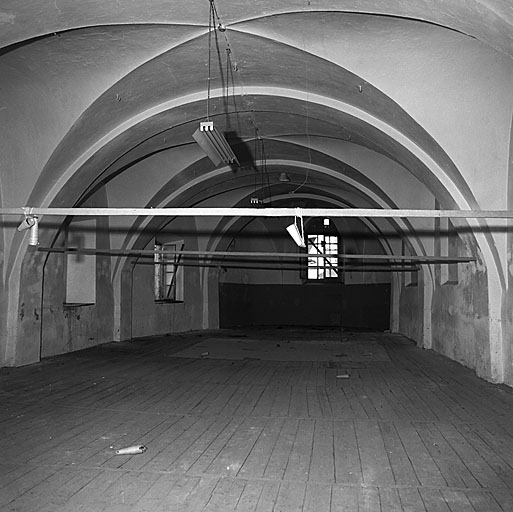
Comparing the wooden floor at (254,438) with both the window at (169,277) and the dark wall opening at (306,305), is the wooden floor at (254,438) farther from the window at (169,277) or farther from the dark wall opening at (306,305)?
the dark wall opening at (306,305)

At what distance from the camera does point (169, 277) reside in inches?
701

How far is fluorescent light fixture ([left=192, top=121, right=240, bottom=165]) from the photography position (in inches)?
249

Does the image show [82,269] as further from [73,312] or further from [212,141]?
[212,141]

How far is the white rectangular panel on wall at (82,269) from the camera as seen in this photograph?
13.2 metres

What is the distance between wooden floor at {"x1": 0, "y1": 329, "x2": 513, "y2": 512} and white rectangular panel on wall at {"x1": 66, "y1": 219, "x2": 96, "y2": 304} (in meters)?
3.41

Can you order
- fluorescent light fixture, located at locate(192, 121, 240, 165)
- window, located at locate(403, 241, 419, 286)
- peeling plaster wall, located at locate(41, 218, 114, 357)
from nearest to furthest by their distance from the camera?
fluorescent light fixture, located at locate(192, 121, 240, 165), peeling plaster wall, located at locate(41, 218, 114, 357), window, located at locate(403, 241, 419, 286)

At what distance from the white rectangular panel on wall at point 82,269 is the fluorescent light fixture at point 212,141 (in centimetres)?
623

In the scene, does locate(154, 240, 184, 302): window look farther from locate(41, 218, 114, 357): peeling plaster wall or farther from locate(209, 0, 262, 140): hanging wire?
locate(209, 0, 262, 140): hanging wire

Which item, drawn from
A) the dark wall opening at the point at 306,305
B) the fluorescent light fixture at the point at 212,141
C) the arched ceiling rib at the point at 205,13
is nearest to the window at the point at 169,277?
the dark wall opening at the point at 306,305

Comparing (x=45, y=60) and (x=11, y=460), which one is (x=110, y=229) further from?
(x=11, y=460)

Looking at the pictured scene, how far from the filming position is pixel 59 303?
11898 mm

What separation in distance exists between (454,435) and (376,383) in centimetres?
294

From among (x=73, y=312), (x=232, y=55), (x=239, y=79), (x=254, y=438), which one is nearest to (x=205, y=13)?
(x=232, y=55)

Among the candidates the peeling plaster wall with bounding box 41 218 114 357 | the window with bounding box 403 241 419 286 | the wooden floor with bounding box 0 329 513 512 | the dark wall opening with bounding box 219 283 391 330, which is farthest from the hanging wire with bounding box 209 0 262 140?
the dark wall opening with bounding box 219 283 391 330
